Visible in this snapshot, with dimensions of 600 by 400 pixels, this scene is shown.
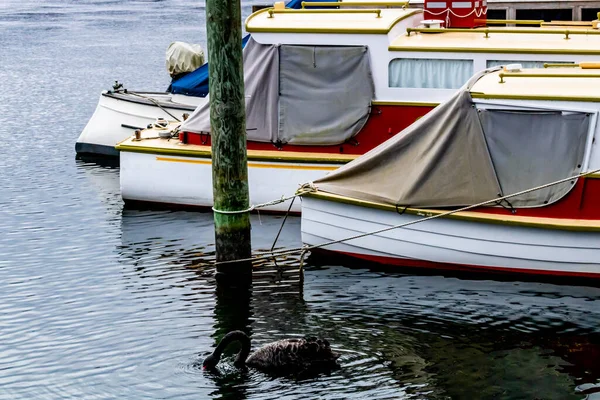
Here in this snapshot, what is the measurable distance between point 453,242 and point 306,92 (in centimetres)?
456

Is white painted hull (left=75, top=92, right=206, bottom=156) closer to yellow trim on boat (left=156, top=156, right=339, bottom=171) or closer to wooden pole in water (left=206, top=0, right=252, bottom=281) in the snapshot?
yellow trim on boat (left=156, top=156, right=339, bottom=171)

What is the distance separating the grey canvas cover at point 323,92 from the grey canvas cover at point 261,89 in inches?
5.0

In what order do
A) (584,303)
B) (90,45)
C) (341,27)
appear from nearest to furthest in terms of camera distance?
(584,303), (341,27), (90,45)

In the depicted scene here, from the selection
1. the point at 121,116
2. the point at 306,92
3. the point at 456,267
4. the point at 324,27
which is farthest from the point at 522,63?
the point at 121,116

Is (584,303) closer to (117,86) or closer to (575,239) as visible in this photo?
(575,239)

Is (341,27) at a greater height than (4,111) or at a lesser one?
greater

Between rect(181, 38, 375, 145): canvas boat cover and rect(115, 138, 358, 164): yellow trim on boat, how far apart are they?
262 millimetres

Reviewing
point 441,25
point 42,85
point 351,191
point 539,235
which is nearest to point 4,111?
point 42,85

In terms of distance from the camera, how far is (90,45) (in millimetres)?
53812

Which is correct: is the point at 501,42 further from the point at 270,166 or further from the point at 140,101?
the point at 140,101

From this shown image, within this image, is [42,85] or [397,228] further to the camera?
[42,85]

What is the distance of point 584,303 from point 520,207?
161 centimetres

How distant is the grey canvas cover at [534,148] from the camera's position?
1512cm

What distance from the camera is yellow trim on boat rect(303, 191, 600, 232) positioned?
48.3ft
